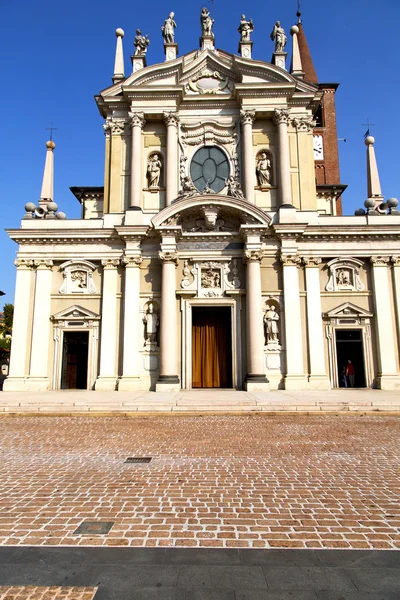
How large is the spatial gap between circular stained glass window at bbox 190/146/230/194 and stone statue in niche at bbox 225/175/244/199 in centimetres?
37

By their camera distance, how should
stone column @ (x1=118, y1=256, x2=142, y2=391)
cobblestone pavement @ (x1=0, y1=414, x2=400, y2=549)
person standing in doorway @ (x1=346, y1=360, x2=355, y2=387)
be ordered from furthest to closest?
person standing in doorway @ (x1=346, y1=360, x2=355, y2=387) → stone column @ (x1=118, y1=256, x2=142, y2=391) → cobblestone pavement @ (x1=0, y1=414, x2=400, y2=549)

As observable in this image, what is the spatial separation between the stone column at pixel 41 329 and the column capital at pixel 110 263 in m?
2.63

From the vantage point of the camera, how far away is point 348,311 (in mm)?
20656

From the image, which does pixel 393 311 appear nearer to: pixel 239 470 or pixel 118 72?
pixel 239 470

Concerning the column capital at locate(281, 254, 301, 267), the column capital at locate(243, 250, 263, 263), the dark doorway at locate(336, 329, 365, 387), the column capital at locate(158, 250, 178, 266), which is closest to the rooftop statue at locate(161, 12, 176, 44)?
the column capital at locate(158, 250, 178, 266)

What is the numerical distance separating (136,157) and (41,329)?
9733mm

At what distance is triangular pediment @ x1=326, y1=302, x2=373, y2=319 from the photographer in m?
20.6

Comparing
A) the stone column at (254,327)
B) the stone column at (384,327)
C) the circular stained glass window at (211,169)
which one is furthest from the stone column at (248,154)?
the stone column at (384,327)

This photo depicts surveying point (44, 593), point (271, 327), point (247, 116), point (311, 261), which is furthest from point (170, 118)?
point (44, 593)

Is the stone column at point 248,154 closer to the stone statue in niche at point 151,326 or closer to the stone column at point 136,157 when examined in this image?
the stone column at point 136,157

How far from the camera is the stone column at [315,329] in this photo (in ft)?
64.3

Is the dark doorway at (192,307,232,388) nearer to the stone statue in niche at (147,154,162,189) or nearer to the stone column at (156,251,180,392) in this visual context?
the stone column at (156,251,180,392)

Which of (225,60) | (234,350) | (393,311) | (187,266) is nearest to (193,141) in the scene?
(225,60)

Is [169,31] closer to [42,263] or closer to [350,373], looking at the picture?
[42,263]
